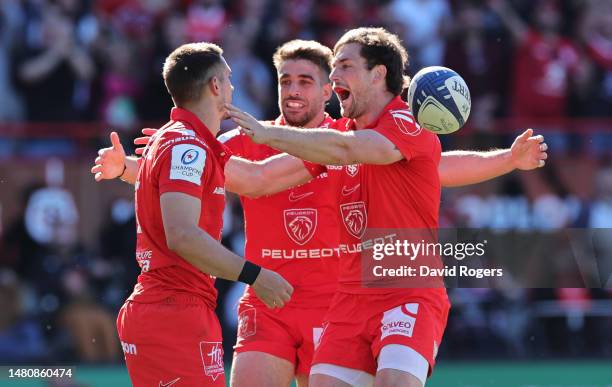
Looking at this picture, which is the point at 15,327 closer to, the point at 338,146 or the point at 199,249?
the point at 338,146

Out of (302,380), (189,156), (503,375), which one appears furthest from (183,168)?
(503,375)

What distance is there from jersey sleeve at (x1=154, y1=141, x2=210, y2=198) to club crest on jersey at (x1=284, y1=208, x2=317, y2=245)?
1.70 meters

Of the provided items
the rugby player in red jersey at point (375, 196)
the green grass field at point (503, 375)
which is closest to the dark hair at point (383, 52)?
the rugby player in red jersey at point (375, 196)

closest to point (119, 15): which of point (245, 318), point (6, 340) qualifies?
point (6, 340)

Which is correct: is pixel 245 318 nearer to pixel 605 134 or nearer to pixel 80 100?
pixel 80 100

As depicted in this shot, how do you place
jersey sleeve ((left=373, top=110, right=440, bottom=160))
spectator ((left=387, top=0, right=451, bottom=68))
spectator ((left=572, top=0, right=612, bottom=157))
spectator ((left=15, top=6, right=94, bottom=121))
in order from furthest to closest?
1. spectator ((left=572, top=0, right=612, bottom=157))
2. spectator ((left=387, top=0, right=451, bottom=68))
3. spectator ((left=15, top=6, right=94, bottom=121))
4. jersey sleeve ((left=373, top=110, right=440, bottom=160))

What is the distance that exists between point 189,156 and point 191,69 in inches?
21.5

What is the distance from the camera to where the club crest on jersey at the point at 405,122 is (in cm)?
678

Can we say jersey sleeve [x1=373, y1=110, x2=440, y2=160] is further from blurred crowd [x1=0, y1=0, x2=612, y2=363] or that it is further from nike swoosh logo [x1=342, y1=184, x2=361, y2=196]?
blurred crowd [x1=0, y1=0, x2=612, y2=363]

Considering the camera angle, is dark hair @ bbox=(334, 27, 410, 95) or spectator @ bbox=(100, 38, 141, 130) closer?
dark hair @ bbox=(334, 27, 410, 95)

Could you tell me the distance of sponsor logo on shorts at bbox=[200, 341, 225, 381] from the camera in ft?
20.3

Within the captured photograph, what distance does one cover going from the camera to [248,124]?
6379 mm

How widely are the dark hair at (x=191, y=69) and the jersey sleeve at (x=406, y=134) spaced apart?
1.03 m

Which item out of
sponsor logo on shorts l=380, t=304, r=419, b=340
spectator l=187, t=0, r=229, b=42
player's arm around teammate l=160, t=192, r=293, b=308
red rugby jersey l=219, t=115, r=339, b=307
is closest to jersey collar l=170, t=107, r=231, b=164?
player's arm around teammate l=160, t=192, r=293, b=308
